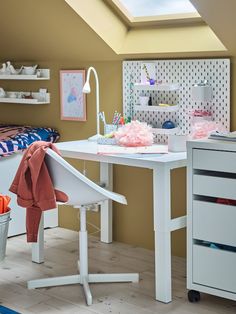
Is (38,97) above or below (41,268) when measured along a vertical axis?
above

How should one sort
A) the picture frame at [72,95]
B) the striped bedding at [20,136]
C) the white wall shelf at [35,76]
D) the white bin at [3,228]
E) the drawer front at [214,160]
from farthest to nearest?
the white wall shelf at [35,76], the picture frame at [72,95], the striped bedding at [20,136], the white bin at [3,228], the drawer front at [214,160]

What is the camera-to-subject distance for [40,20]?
13.0 feet

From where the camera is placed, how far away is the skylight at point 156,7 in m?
3.59

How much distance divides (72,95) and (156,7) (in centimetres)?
93

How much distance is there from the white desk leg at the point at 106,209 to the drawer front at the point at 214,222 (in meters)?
1.15

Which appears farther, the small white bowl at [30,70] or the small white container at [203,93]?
the small white bowl at [30,70]

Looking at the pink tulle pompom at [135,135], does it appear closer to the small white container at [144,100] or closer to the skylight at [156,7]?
the small white container at [144,100]

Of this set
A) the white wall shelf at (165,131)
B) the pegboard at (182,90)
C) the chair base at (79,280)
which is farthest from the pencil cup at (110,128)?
the chair base at (79,280)

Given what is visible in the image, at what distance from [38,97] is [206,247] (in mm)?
2026

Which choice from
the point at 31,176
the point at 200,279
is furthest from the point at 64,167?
the point at 200,279

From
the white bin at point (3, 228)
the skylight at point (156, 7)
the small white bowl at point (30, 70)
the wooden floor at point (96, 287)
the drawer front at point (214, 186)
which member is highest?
the skylight at point (156, 7)

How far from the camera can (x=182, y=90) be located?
12.0ft

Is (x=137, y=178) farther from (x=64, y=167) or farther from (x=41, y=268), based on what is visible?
(x=64, y=167)

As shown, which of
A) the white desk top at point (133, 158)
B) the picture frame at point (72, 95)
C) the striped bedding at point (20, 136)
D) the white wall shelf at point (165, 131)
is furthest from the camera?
the picture frame at point (72, 95)
